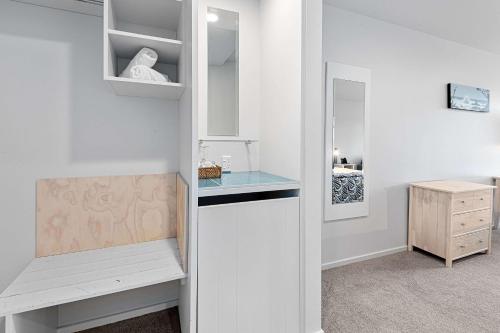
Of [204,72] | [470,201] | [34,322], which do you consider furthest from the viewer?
[470,201]

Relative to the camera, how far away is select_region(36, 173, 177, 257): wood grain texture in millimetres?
1515

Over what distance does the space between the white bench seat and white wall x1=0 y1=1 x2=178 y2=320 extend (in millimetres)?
304

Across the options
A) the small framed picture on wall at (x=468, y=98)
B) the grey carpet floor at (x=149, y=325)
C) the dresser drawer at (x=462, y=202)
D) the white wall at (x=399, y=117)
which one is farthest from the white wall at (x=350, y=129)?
the grey carpet floor at (x=149, y=325)

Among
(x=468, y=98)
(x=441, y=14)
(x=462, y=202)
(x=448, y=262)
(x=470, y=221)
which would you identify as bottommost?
(x=448, y=262)

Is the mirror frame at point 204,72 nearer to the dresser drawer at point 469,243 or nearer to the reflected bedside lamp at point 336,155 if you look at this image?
the reflected bedside lamp at point 336,155

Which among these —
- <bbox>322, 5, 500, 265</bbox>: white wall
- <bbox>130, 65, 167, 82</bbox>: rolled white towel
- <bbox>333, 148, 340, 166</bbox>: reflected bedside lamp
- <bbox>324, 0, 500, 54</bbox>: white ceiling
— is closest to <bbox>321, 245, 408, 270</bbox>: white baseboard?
<bbox>322, 5, 500, 265</bbox>: white wall

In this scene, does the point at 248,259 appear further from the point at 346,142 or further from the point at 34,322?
the point at 346,142

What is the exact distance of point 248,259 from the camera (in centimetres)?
135

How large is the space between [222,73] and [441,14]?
2.36 m

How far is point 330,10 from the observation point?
92.9 inches

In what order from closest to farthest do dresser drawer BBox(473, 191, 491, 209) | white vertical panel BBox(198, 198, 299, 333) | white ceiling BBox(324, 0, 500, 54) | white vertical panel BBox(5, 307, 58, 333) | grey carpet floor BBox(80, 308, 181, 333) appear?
white vertical panel BBox(5, 307, 58, 333), white vertical panel BBox(198, 198, 299, 333), grey carpet floor BBox(80, 308, 181, 333), white ceiling BBox(324, 0, 500, 54), dresser drawer BBox(473, 191, 491, 209)

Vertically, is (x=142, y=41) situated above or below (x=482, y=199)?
above

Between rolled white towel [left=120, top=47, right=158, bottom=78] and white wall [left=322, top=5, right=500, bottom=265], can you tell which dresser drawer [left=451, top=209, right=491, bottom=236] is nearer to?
white wall [left=322, top=5, right=500, bottom=265]

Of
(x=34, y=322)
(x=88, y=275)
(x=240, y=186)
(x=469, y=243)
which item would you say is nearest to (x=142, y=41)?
(x=240, y=186)
